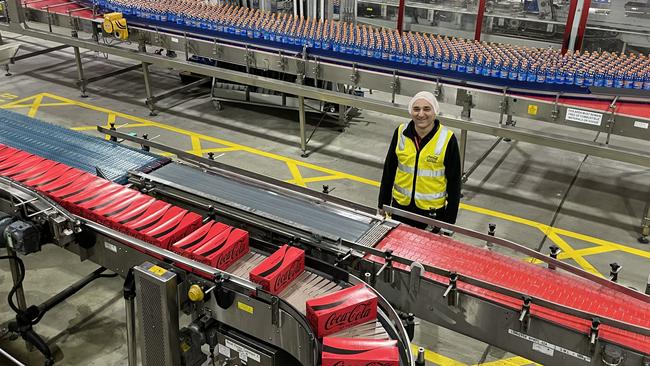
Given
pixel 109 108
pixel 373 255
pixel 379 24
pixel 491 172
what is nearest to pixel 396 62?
pixel 491 172

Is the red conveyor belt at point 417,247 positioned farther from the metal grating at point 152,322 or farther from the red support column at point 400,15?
the red support column at point 400,15

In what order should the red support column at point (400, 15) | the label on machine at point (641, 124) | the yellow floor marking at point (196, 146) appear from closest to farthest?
1. the label on machine at point (641, 124)
2. the yellow floor marking at point (196, 146)
3. the red support column at point (400, 15)

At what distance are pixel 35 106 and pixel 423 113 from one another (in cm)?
782

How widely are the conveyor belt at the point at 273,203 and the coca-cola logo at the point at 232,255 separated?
36 cm

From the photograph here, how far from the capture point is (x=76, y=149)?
440cm

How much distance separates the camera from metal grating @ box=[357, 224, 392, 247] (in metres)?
3.30

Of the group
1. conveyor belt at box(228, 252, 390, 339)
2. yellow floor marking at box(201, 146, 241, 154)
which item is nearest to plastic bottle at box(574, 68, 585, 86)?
conveyor belt at box(228, 252, 390, 339)

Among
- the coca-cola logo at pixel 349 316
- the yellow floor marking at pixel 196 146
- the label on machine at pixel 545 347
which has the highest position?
the coca-cola logo at pixel 349 316

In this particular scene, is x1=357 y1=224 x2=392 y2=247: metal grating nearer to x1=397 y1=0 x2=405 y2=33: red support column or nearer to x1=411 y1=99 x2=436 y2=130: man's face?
x1=411 y1=99 x2=436 y2=130: man's face

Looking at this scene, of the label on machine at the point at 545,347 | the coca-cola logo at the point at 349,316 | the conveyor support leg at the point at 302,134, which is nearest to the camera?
the coca-cola logo at the point at 349,316

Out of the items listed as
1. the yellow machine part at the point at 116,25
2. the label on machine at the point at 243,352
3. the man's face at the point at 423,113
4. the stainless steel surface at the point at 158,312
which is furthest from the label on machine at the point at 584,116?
the yellow machine part at the point at 116,25

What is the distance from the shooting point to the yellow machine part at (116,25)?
8.20m

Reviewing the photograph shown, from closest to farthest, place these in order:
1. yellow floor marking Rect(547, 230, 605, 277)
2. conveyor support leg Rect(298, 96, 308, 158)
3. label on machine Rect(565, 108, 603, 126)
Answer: label on machine Rect(565, 108, 603, 126)
yellow floor marking Rect(547, 230, 605, 277)
conveyor support leg Rect(298, 96, 308, 158)

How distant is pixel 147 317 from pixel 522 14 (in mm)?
9831
